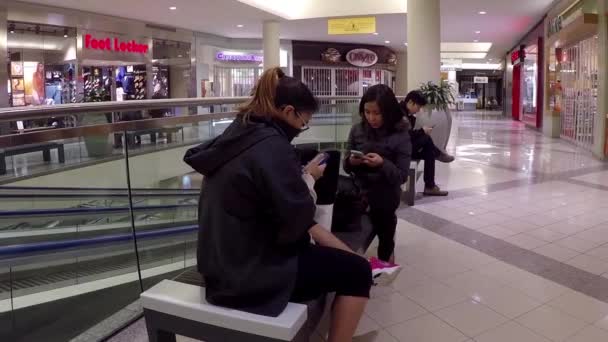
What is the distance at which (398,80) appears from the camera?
73.2ft

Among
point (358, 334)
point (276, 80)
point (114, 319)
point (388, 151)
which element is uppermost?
point (276, 80)

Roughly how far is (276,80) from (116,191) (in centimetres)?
149

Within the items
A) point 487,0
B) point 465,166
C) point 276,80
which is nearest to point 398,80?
point 487,0

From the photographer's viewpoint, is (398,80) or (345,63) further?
(398,80)

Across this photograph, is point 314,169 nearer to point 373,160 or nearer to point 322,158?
point 322,158

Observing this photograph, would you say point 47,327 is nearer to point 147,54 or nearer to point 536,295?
point 536,295

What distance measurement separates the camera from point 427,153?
5703 mm

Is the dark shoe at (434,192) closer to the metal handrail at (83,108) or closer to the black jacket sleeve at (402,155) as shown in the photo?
the black jacket sleeve at (402,155)

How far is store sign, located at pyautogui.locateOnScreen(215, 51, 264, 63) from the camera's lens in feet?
54.9

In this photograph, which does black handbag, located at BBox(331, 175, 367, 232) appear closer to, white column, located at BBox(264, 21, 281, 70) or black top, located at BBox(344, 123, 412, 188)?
black top, located at BBox(344, 123, 412, 188)

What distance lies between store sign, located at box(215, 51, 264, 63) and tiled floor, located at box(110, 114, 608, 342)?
39.1ft

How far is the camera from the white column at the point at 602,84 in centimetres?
886

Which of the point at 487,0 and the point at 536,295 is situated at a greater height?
the point at 487,0

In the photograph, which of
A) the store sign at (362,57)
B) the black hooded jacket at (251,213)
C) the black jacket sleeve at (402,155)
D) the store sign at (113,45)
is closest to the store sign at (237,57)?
the store sign at (362,57)
